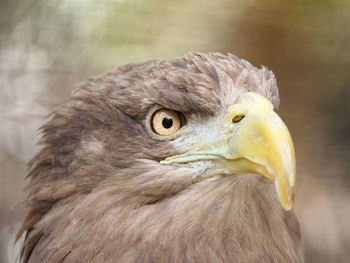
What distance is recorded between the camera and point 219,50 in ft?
7.47

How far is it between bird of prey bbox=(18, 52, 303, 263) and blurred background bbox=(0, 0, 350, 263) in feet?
2.79

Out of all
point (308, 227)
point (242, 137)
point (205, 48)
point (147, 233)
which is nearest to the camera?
point (242, 137)

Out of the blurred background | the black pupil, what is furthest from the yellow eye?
the blurred background

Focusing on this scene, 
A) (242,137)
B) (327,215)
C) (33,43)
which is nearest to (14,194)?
(33,43)

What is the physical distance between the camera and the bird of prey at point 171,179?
1237 millimetres

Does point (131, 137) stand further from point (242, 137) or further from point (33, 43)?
point (33, 43)

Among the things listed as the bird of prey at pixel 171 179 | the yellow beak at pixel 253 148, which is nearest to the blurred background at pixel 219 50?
the bird of prey at pixel 171 179

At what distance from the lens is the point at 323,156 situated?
7.63 feet

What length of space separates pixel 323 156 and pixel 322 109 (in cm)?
22

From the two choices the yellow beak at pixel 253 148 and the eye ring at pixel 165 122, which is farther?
the eye ring at pixel 165 122

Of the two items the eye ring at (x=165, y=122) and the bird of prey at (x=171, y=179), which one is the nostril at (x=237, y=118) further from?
the eye ring at (x=165, y=122)

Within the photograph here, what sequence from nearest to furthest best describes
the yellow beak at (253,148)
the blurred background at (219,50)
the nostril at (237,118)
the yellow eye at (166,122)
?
the yellow beak at (253,148)
the nostril at (237,118)
the yellow eye at (166,122)
the blurred background at (219,50)

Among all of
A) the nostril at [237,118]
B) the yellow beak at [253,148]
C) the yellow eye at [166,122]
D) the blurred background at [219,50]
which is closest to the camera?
the yellow beak at [253,148]

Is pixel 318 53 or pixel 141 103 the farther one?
pixel 318 53
